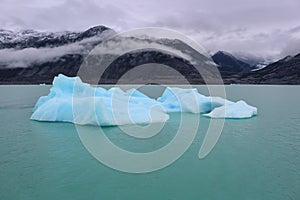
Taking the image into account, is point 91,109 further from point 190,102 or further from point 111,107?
point 190,102

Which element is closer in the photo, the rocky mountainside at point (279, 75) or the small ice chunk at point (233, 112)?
the small ice chunk at point (233, 112)

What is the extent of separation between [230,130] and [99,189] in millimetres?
7216

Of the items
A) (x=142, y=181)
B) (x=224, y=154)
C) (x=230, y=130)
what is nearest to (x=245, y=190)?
(x=142, y=181)

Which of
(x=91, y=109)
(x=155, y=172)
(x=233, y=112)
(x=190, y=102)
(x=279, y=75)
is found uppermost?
(x=279, y=75)

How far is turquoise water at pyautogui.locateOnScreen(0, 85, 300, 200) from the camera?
5.21m

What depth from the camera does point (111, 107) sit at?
12781 mm

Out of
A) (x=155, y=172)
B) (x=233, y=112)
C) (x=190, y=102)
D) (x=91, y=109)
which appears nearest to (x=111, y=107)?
(x=91, y=109)

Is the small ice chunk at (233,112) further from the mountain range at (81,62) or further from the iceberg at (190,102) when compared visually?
the mountain range at (81,62)

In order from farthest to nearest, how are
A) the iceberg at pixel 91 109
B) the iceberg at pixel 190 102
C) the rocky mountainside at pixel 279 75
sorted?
the rocky mountainside at pixel 279 75, the iceberg at pixel 190 102, the iceberg at pixel 91 109

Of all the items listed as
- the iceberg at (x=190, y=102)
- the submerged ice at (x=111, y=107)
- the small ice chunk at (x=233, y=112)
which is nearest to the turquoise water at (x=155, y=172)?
the submerged ice at (x=111, y=107)

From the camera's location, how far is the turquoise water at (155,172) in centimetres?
521

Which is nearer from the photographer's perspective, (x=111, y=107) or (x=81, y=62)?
(x=111, y=107)

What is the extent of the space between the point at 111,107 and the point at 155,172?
266 inches

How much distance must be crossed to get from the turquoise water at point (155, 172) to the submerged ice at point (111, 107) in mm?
1885
